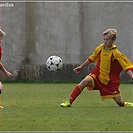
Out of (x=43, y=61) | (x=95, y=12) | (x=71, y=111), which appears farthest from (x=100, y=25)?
(x=71, y=111)

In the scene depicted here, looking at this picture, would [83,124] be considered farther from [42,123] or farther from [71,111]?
[71,111]

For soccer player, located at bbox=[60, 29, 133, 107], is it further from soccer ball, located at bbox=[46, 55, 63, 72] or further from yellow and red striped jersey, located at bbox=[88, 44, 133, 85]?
soccer ball, located at bbox=[46, 55, 63, 72]

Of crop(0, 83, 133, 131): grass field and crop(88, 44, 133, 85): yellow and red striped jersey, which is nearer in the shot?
crop(0, 83, 133, 131): grass field

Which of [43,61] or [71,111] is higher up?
[71,111]

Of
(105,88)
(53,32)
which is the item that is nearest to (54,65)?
(105,88)

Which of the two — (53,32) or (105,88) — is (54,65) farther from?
(53,32)

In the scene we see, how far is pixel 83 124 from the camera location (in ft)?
21.0

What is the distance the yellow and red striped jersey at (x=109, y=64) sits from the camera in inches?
348

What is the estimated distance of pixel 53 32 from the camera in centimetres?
1892

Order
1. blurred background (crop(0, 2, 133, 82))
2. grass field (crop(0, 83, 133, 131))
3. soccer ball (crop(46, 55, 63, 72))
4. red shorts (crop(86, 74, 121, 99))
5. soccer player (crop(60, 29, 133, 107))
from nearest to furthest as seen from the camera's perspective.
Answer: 1. grass field (crop(0, 83, 133, 131))
2. soccer player (crop(60, 29, 133, 107))
3. red shorts (crop(86, 74, 121, 99))
4. soccer ball (crop(46, 55, 63, 72))
5. blurred background (crop(0, 2, 133, 82))

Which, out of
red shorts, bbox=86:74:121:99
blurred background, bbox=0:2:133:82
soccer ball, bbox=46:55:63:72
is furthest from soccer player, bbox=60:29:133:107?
blurred background, bbox=0:2:133:82

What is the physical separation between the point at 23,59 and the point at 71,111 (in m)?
11.1

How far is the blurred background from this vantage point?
61.9ft

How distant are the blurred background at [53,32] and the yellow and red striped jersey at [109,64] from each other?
979 cm
